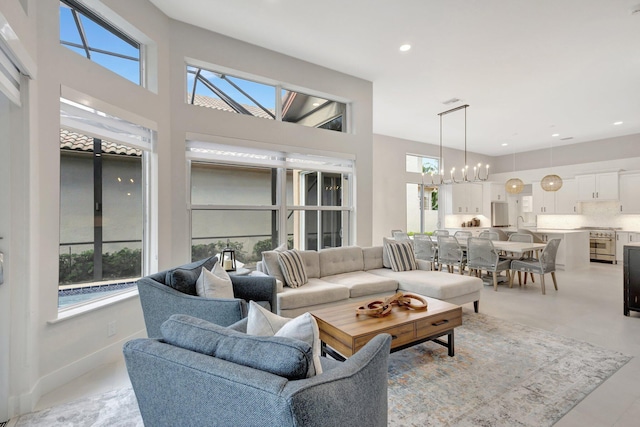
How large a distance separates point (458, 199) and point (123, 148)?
28.5 ft

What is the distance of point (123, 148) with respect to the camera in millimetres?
3137

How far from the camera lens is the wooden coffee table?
2254 mm

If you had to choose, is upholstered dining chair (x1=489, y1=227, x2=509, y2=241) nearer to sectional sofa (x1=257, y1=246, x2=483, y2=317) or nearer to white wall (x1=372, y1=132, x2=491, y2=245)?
white wall (x1=372, y1=132, x2=491, y2=245)

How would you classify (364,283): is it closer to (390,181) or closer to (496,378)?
(496,378)

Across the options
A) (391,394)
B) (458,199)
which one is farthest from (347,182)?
(458,199)

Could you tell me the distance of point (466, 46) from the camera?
3.95 metres

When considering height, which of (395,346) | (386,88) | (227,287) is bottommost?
(395,346)

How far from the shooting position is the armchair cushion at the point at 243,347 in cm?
95

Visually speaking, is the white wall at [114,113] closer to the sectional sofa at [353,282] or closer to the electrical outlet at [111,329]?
the electrical outlet at [111,329]

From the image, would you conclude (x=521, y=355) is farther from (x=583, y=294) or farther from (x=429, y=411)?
(x=583, y=294)

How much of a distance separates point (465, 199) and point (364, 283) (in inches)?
277

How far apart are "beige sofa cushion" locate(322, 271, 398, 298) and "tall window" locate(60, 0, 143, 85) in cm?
329

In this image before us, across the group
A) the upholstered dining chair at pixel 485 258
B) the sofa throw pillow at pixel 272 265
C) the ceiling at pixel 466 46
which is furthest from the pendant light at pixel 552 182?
the sofa throw pillow at pixel 272 265

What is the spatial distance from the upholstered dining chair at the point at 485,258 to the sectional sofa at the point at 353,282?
4.33ft
